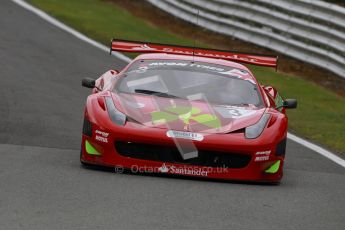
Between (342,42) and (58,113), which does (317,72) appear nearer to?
(342,42)

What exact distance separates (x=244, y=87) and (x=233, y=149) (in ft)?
4.96

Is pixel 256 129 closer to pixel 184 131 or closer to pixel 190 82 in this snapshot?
pixel 184 131

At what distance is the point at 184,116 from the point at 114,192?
151 centimetres

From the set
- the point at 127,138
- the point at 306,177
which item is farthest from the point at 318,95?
the point at 127,138

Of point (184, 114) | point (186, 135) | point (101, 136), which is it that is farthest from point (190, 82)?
point (101, 136)

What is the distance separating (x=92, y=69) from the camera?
16.5 metres

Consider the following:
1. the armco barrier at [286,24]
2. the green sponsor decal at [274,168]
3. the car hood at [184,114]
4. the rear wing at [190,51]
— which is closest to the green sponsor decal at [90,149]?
the car hood at [184,114]

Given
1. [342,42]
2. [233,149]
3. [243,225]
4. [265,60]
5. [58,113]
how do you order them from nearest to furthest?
[243,225] < [233,149] < [265,60] < [58,113] < [342,42]

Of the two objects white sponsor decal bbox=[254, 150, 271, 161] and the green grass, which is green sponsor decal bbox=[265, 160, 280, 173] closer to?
white sponsor decal bbox=[254, 150, 271, 161]

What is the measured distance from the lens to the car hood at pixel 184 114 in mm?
9156

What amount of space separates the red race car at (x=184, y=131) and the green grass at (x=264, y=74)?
260 centimetres

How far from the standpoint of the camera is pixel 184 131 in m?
9.05

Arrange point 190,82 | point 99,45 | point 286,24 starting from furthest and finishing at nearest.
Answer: point 286,24 < point 99,45 < point 190,82

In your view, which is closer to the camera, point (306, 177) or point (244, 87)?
point (306, 177)
